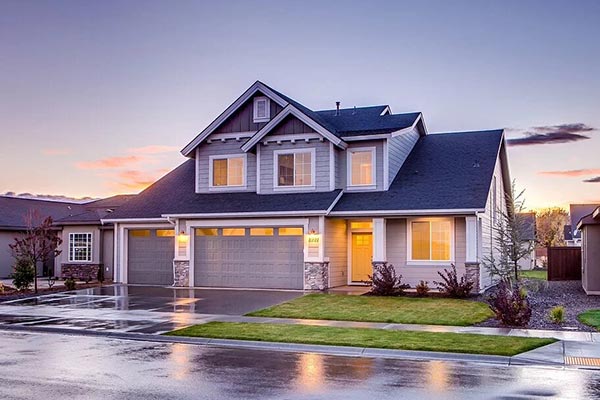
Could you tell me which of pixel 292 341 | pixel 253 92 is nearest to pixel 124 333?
pixel 292 341

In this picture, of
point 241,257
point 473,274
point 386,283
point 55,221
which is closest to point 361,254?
point 386,283

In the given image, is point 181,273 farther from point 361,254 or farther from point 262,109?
point 262,109

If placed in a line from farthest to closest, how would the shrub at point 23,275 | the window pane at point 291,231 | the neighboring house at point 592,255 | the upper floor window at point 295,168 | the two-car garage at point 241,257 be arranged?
the upper floor window at point 295,168 → the shrub at point 23,275 → the two-car garage at point 241,257 → the window pane at point 291,231 → the neighboring house at point 592,255

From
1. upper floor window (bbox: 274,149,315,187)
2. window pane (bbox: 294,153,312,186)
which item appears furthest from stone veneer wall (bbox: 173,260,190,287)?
window pane (bbox: 294,153,312,186)

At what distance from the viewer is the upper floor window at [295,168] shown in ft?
85.5

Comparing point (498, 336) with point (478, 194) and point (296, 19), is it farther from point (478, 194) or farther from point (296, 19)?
point (296, 19)

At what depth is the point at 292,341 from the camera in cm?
1330

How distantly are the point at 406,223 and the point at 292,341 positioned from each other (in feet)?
39.8

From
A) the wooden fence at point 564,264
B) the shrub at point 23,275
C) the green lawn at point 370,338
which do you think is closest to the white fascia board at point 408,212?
the green lawn at point 370,338

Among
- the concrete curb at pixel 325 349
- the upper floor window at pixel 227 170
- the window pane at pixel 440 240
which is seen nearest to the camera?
the concrete curb at pixel 325 349

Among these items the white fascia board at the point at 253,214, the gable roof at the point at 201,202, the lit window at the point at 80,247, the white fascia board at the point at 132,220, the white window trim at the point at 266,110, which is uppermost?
the white window trim at the point at 266,110

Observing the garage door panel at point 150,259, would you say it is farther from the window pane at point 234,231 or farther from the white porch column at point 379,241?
the white porch column at point 379,241

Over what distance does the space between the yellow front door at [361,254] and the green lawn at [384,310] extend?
16.5ft

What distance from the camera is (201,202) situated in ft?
89.4
